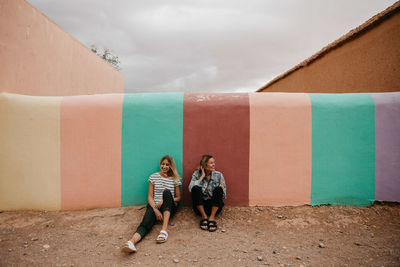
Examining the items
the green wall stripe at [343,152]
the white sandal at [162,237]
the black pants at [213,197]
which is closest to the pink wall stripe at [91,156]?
the white sandal at [162,237]

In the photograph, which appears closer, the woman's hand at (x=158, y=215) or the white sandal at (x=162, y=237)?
the white sandal at (x=162, y=237)

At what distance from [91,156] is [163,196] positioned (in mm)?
1459

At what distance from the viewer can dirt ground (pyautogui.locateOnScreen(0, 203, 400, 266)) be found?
2.55 metres

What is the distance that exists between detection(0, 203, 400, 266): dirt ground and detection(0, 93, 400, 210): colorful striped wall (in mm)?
235

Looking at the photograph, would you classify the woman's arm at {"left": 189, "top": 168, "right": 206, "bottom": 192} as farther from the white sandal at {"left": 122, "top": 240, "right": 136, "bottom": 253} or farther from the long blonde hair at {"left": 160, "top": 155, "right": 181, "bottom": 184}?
the white sandal at {"left": 122, "top": 240, "right": 136, "bottom": 253}

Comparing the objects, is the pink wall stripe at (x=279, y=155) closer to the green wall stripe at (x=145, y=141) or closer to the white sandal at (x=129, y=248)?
the green wall stripe at (x=145, y=141)

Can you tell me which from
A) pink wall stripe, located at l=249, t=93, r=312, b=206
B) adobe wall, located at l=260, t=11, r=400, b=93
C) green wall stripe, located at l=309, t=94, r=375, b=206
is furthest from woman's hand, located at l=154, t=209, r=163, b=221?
adobe wall, located at l=260, t=11, r=400, b=93

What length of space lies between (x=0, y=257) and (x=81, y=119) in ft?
6.76

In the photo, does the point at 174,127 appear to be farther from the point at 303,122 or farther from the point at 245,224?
the point at 303,122

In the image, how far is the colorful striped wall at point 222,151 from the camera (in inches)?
143

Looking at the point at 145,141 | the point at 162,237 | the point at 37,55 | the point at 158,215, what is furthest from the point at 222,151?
the point at 37,55

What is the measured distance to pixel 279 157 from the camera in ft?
12.0

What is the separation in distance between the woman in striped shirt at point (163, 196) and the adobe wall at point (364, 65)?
462cm

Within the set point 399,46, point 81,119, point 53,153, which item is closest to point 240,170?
point 81,119
